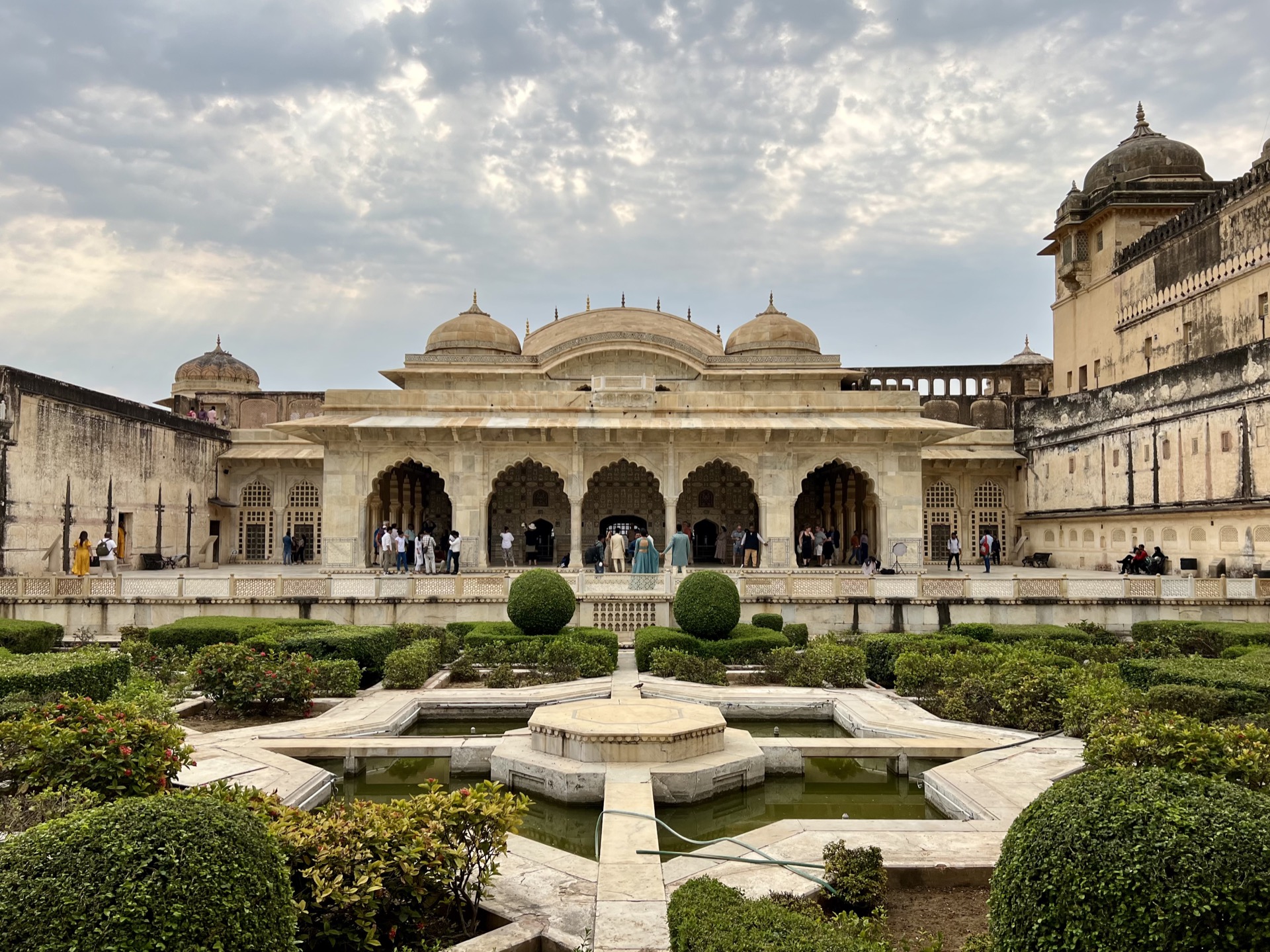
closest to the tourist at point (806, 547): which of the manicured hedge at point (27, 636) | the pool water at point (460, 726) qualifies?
the pool water at point (460, 726)

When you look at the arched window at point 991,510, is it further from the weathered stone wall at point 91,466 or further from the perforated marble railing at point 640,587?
the weathered stone wall at point 91,466

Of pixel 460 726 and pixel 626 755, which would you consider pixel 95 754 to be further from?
pixel 460 726

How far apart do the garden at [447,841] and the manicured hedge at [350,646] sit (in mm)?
1649

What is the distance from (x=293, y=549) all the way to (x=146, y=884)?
24529 mm

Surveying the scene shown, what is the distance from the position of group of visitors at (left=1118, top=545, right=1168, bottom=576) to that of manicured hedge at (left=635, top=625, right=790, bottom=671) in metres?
11.1

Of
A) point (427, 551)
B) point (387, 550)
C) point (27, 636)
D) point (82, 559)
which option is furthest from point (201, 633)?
point (387, 550)

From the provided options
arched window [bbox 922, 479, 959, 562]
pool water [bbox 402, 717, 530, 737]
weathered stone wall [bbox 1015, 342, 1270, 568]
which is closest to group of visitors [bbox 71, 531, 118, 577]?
pool water [bbox 402, 717, 530, 737]

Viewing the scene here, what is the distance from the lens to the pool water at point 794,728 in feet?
28.7

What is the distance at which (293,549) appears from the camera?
2570cm

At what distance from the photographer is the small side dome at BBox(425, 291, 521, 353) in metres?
27.5

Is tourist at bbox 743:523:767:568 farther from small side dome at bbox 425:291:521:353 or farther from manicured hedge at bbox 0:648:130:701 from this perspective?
manicured hedge at bbox 0:648:130:701

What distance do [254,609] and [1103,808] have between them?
45.4 feet

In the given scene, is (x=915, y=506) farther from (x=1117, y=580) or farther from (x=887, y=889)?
(x=887, y=889)

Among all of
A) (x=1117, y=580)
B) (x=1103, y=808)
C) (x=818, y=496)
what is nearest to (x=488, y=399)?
(x=818, y=496)
